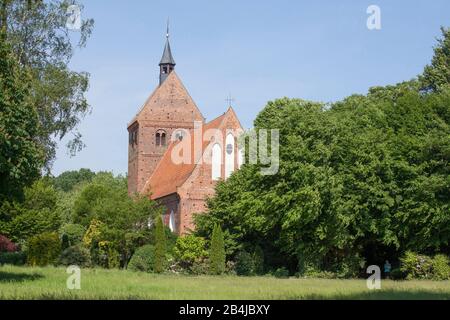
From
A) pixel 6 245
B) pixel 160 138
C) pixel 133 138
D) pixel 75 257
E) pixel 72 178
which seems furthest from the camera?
pixel 72 178

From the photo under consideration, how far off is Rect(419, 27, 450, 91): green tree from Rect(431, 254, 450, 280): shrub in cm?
2225

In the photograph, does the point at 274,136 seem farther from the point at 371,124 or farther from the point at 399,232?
the point at 399,232

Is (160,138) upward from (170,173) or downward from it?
upward

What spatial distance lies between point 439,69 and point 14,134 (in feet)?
128

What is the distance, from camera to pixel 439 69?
5144 cm

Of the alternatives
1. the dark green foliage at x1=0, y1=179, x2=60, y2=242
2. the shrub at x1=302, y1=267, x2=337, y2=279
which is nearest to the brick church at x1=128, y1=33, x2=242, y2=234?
the dark green foliage at x1=0, y1=179, x2=60, y2=242

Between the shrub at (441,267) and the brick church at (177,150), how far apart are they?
63.6 ft

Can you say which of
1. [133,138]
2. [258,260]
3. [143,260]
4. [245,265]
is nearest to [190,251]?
[143,260]

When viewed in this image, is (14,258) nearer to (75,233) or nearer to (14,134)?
(75,233)

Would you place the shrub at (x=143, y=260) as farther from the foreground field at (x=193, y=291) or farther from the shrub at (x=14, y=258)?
the foreground field at (x=193, y=291)

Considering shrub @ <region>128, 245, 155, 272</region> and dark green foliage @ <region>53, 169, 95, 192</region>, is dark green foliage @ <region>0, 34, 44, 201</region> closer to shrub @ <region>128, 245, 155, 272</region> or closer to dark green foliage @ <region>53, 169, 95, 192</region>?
shrub @ <region>128, 245, 155, 272</region>
